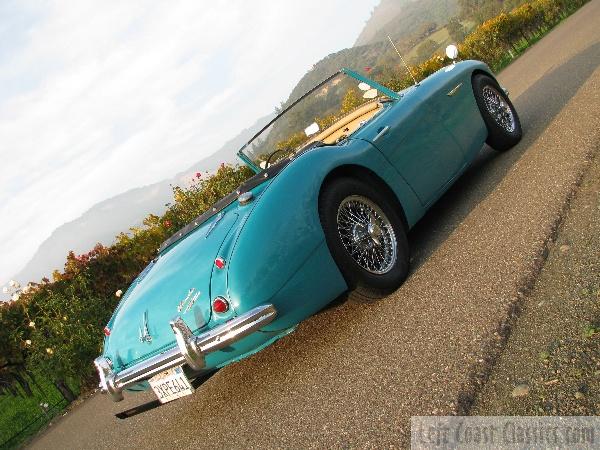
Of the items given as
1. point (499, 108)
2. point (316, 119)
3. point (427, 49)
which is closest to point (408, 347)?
point (316, 119)

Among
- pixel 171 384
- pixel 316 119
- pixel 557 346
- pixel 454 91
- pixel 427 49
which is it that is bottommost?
pixel 557 346

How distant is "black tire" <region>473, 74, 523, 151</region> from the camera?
17.3 feet

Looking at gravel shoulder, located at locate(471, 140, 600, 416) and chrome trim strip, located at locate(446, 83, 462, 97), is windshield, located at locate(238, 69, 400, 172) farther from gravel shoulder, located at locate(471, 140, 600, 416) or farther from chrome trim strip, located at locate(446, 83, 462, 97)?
Result: gravel shoulder, located at locate(471, 140, 600, 416)

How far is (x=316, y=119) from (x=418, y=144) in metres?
1.47

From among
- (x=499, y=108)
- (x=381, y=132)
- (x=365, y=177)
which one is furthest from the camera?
(x=499, y=108)

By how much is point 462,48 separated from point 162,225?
43.8 ft

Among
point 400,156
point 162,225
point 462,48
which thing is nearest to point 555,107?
point 400,156

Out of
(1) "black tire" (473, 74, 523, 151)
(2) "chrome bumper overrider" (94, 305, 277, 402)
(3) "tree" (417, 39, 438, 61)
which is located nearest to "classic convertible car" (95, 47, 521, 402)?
(2) "chrome bumper overrider" (94, 305, 277, 402)

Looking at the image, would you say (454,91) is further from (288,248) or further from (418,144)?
(288,248)

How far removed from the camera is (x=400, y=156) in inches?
159

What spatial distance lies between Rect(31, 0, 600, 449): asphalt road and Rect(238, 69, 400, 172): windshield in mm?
1217

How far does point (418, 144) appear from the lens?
4.22 metres

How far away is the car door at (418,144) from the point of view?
13.2ft

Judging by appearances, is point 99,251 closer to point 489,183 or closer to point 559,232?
point 489,183
